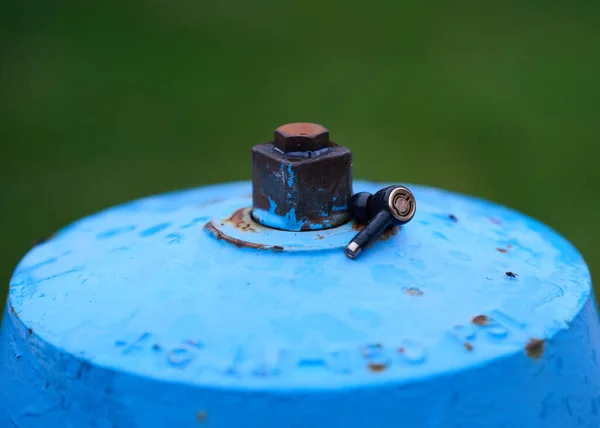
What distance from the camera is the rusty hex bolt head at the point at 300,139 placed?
1241 millimetres

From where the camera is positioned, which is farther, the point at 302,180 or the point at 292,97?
the point at 292,97

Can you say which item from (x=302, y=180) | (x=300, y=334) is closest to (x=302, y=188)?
(x=302, y=180)

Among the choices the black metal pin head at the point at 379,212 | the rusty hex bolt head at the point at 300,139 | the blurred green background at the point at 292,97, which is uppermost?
the rusty hex bolt head at the point at 300,139

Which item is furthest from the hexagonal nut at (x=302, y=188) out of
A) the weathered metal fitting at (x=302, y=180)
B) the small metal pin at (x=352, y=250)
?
the small metal pin at (x=352, y=250)

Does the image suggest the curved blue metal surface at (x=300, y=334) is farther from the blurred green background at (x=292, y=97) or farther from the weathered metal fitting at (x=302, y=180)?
the blurred green background at (x=292, y=97)

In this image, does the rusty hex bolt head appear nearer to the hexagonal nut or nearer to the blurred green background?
the hexagonal nut

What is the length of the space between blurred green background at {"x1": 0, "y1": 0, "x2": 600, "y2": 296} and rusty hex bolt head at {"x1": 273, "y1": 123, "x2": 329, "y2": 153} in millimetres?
2723

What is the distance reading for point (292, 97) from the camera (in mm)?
5305

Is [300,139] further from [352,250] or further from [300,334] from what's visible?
[300,334]

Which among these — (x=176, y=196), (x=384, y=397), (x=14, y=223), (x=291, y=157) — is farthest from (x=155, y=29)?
(x=384, y=397)

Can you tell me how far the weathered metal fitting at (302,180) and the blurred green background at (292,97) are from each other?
269cm

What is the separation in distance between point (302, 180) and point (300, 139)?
0.25ft

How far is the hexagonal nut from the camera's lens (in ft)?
4.00

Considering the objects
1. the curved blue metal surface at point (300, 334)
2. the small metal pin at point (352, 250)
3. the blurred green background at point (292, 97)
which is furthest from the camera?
the blurred green background at point (292, 97)
